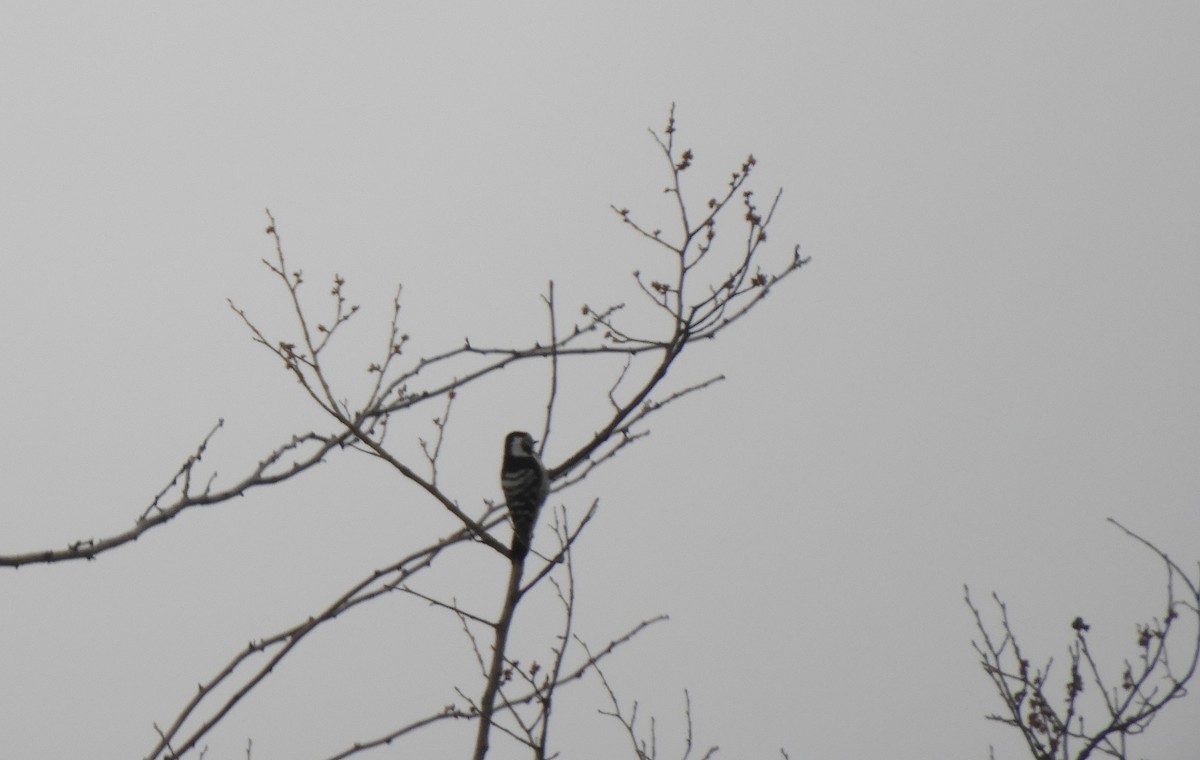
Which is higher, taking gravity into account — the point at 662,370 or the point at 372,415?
the point at 662,370

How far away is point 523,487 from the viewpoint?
4578 mm

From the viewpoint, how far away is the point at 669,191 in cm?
427

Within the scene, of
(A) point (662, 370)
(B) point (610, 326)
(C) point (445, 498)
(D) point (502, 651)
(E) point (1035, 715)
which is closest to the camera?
(D) point (502, 651)

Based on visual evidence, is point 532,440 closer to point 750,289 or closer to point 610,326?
point 610,326

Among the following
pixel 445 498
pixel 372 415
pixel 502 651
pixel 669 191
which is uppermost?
pixel 669 191

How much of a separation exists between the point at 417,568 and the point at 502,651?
0.34 m

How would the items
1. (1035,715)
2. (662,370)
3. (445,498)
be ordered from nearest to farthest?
(445,498)
(662,370)
(1035,715)

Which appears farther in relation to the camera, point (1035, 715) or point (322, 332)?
point (322, 332)

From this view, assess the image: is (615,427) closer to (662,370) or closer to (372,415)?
(662,370)

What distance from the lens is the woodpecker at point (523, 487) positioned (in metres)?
3.94

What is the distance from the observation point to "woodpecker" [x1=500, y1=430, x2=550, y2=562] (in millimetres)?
3939

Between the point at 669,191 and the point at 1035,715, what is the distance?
255 centimetres

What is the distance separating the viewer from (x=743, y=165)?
4312 millimetres

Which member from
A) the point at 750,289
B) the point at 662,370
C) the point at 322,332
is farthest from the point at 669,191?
the point at 322,332
